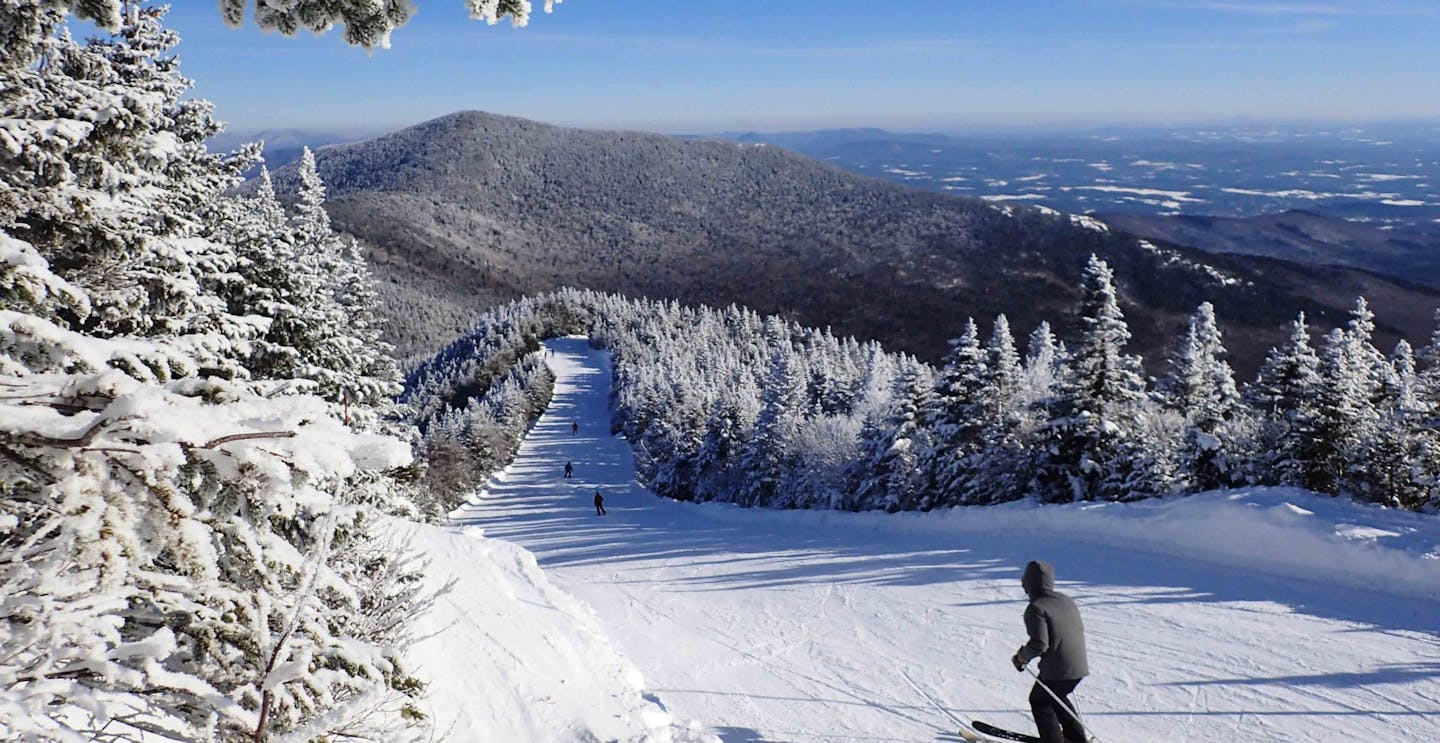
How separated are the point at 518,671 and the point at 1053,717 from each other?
5.11 meters

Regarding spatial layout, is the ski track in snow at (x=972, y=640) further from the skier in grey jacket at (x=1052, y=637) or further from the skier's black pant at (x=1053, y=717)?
the skier in grey jacket at (x=1052, y=637)

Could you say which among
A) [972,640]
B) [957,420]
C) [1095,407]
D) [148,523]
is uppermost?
[148,523]

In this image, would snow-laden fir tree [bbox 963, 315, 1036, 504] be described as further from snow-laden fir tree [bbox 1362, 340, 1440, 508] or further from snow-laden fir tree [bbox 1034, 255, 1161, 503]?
snow-laden fir tree [bbox 1362, 340, 1440, 508]

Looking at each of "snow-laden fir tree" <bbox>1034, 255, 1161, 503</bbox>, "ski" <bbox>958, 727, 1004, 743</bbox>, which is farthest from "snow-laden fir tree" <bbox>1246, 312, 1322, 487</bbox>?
"ski" <bbox>958, 727, 1004, 743</bbox>

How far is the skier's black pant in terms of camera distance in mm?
5909

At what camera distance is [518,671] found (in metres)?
8.02

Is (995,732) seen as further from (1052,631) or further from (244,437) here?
(244,437)

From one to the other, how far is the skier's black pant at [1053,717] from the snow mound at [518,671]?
2909 millimetres

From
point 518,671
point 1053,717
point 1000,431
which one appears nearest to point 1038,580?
point 1053,717

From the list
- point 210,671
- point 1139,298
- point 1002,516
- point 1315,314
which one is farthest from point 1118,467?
point 1139,298

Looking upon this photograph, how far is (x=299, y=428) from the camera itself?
1.83 m

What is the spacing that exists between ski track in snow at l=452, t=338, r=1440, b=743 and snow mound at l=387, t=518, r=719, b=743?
0.65 meters

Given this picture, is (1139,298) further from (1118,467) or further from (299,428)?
(299,428)

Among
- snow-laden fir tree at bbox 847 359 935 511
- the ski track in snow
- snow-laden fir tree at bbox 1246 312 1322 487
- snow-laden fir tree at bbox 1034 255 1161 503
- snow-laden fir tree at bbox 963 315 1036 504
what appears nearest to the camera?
the ski track in snow
